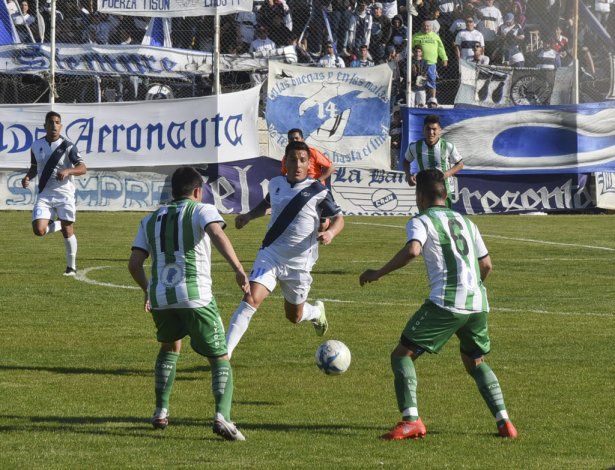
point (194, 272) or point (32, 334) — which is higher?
point (194, 272)

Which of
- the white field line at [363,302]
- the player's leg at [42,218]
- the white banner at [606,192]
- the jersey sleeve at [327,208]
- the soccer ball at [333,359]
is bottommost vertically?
the white banner at [606,192]

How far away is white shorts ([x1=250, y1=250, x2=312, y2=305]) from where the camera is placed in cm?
1052

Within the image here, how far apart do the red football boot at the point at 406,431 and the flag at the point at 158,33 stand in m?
21.3

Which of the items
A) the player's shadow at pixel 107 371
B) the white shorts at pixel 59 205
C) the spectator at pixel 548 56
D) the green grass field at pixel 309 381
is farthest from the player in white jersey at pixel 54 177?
the spectator at pixel 548 56

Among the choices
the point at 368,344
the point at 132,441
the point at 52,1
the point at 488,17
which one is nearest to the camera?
the point at 132,441

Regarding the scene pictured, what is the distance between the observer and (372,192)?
91.8ft

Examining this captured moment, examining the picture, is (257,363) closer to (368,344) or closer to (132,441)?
(368,344)

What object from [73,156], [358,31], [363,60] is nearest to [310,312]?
[73,156]

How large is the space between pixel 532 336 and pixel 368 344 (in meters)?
1.79

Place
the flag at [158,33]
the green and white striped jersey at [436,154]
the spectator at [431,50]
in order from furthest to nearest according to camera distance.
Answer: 1. the flag at [158,33]
2. the spectator at [431,50]
3. the green and white striped jersey at [436,154]

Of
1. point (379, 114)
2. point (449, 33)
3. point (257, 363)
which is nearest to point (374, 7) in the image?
point (449, 33)

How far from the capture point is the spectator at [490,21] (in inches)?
1216

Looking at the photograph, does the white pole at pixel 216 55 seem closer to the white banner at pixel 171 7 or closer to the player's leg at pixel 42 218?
the white banner at pixel 171 7

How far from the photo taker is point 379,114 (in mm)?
27281
